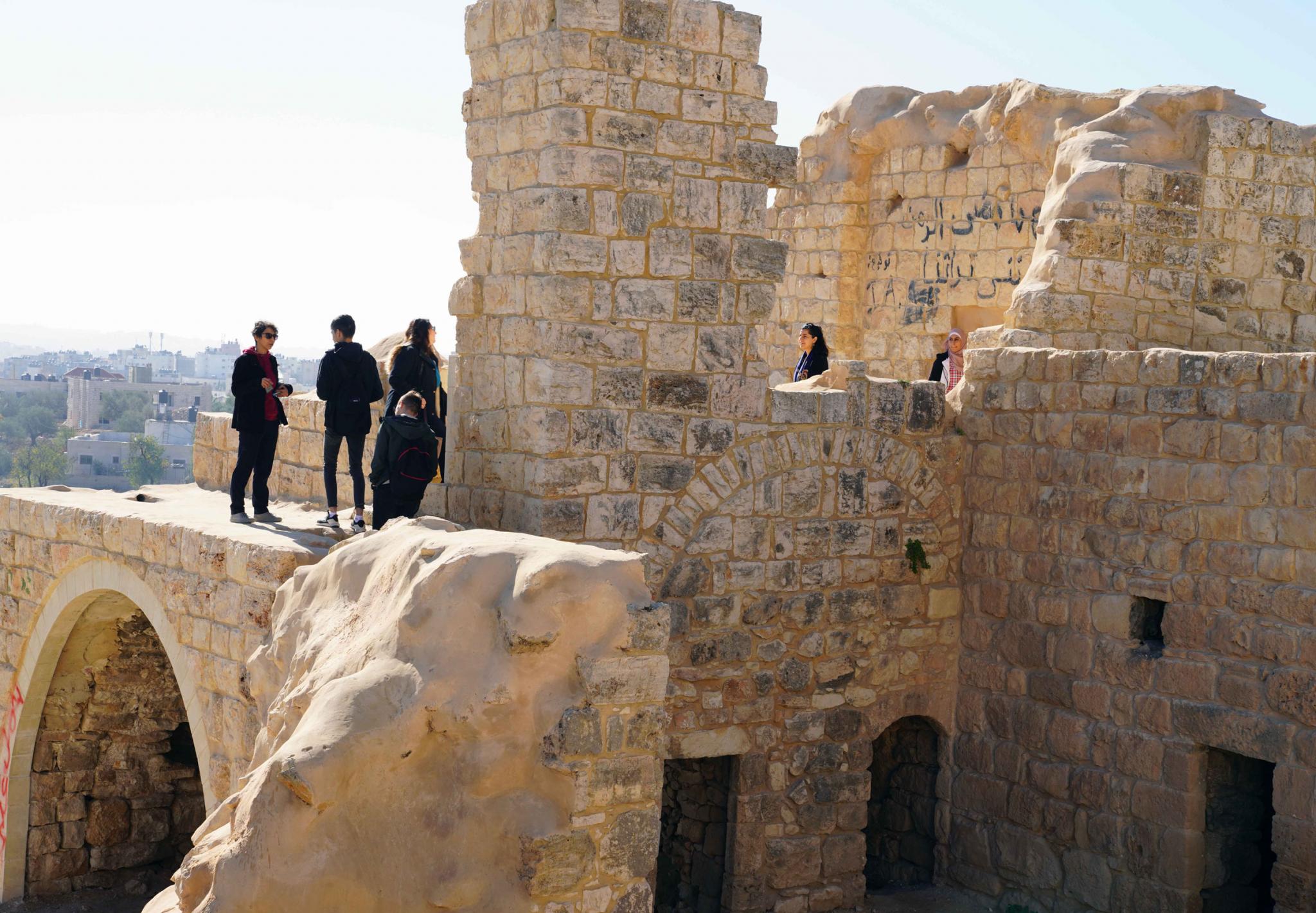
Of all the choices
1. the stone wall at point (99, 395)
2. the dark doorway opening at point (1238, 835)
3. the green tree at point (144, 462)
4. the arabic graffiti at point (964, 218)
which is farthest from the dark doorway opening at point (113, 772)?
the stone wall at point (99, 395)

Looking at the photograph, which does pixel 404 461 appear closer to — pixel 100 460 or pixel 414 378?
pixel 414 378

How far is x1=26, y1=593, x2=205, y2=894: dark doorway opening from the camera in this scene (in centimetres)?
1153

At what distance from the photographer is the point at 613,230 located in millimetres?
7930

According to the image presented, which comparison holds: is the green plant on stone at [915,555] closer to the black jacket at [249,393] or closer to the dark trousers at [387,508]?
the dark trousers at [387,508]

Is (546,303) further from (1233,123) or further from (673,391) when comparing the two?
(1233,123)

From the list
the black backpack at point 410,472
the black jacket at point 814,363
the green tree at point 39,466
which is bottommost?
the green tree at point 39,466

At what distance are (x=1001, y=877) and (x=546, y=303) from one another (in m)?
4.41

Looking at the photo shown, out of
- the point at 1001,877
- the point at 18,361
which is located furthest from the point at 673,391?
the point at 18,361

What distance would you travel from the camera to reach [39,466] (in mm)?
58094

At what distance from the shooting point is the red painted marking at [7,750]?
1152 cm

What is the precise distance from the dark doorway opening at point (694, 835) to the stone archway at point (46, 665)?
11.2 ft

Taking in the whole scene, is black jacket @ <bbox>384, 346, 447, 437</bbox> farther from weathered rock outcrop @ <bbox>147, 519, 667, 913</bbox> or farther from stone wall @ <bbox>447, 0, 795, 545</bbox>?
weathered rock outcrop @ <bbox>147, 519, 667, 913</bbox>

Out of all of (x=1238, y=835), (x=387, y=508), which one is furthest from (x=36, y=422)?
(x=1238, y=835)

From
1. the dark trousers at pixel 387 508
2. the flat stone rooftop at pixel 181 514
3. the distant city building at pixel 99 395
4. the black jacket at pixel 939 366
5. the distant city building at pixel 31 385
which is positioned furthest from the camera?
the distant city building at pixel 31 385
